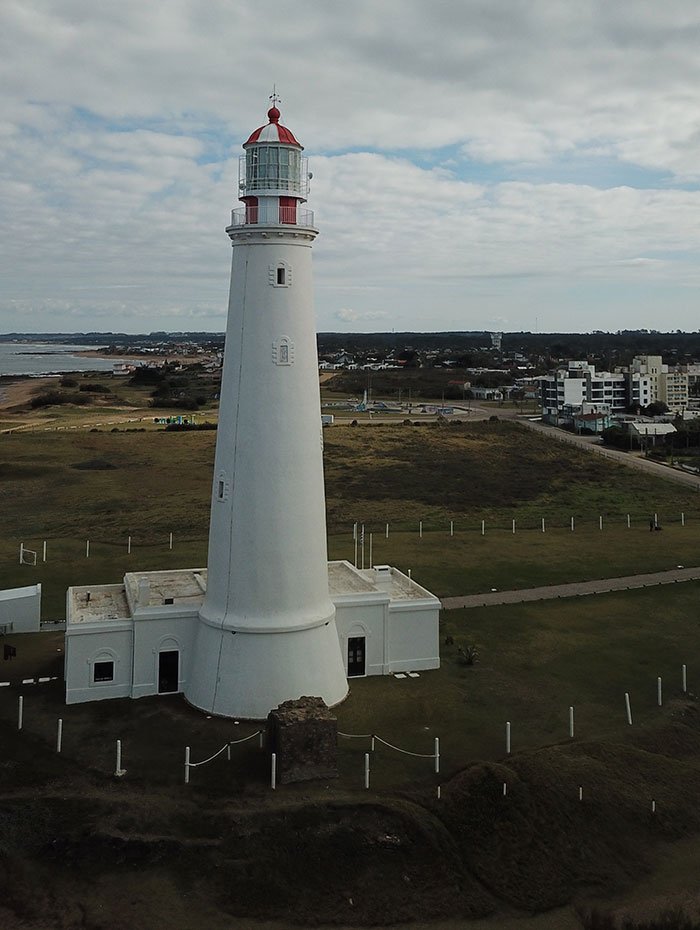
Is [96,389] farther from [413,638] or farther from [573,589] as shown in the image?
[413,638]

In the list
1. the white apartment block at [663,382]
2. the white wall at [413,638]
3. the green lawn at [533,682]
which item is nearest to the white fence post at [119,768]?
the green lawn at [533,682]

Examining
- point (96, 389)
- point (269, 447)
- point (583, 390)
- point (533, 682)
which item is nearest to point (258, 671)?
point (269, 447)

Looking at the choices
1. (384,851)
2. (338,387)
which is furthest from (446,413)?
(384,851)

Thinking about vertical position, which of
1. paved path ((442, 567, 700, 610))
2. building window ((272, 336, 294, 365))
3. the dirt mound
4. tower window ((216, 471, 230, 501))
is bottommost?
the dirt mound

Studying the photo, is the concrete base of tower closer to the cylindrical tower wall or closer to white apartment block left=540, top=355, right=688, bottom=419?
the cylindrical tower wall

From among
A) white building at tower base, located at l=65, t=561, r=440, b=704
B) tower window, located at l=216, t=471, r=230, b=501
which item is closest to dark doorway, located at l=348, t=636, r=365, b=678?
white building at tower base, located at l=65, t=561, r=440, b=704
